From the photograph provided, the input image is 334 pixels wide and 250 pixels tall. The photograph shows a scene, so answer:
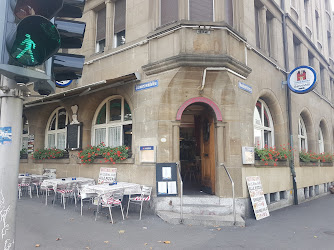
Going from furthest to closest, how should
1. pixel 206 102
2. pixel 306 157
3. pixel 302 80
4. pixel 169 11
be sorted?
pixel 306 157, pixel 302 80, pixel 169 11, pixel 206 102

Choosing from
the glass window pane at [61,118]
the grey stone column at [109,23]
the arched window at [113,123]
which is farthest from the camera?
the glass window pane at [61,118]

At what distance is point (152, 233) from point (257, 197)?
3.79m

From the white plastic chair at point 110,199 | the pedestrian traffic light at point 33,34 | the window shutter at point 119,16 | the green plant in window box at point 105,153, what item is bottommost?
the white plastic chair at point 110,199

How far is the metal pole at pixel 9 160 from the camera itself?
2.01 m

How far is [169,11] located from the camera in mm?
8867

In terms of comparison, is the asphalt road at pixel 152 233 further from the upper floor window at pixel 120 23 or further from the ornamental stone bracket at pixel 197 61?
the upper floor window at pixel 120 23

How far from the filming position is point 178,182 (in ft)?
26.3

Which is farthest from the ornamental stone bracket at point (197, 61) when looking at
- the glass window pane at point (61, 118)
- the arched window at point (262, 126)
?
the glass window pane at point (61, 118)

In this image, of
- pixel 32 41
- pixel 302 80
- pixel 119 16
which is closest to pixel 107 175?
pixel 119 16

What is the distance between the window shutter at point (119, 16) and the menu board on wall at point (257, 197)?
7107mm

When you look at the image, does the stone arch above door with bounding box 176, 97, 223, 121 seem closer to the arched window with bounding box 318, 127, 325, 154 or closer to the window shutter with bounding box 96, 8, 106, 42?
the window shutter with bounding box 96, 8, 106, 42

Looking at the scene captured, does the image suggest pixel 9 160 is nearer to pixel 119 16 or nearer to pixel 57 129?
pixel 119 16

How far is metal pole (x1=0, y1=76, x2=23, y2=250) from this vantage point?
2.01m

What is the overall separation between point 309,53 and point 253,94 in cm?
860
